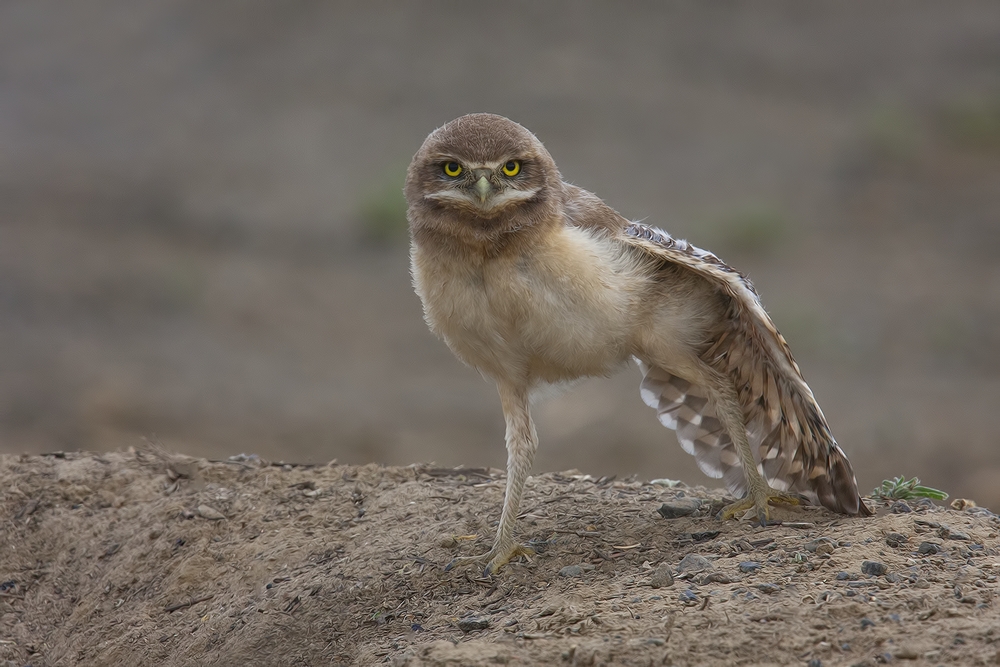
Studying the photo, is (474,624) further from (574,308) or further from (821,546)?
(821,546)

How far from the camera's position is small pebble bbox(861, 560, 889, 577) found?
195 inches

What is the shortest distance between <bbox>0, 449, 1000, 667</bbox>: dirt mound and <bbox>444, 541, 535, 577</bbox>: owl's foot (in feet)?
0.25

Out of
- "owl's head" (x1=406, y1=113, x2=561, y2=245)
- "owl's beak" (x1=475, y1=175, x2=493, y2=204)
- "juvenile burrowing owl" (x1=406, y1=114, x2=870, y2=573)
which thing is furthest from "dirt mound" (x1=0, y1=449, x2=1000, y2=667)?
"owl's beak" (x1=475, y1=175, x2=493, y2=204)

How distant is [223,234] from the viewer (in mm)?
18094

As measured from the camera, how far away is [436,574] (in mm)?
5801

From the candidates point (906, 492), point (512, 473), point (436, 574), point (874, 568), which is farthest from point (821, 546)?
point (436, 574)

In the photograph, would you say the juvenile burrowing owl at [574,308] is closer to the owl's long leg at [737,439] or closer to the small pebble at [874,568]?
the owl's long leg at [737,439]

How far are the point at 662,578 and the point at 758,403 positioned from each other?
1565 millimetres

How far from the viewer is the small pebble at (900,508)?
20.7 feet

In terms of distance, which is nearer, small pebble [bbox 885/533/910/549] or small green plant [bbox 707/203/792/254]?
small pebble [bbox 885/533/910/549]

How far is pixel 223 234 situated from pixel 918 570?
15.0 meters

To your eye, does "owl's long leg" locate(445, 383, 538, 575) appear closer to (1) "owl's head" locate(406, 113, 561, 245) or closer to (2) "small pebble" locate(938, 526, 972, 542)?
(1) "owl's head" locate(406, 113, 561, 245)

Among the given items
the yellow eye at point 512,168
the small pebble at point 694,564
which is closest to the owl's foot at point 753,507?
the small pebble at point 694,564

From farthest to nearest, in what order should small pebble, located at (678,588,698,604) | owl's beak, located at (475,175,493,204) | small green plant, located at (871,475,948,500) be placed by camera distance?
small green plant, located at (871,475,948,500) → owl's beak, located at (475,175,493,204) → small pebble, located at (678,588,698,604)
